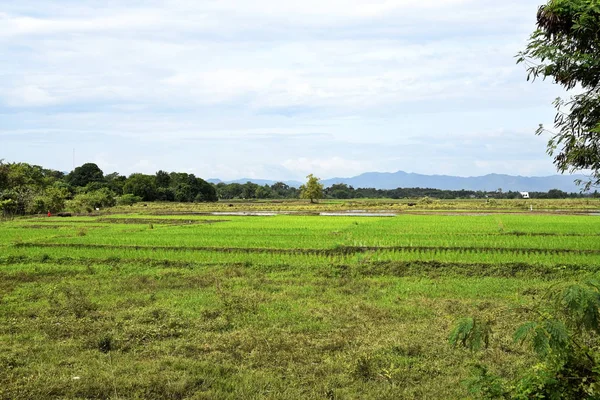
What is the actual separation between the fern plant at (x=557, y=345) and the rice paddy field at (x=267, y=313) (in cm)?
47

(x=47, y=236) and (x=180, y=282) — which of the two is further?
(x=47, y=236)

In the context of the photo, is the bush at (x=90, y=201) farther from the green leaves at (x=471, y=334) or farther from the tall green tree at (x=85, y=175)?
the green leaves at (x=471, y=334)

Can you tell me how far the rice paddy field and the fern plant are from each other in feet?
1.55

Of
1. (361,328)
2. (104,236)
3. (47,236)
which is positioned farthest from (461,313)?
(47,236)

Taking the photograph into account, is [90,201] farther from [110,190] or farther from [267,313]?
[267,313]

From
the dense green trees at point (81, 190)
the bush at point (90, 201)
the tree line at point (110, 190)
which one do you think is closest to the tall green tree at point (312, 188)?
the tree line at point (110, 190)

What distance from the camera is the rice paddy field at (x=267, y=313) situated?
5.88 meters

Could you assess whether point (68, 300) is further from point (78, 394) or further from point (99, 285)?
point (78, 394)

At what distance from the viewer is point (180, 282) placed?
12445mm

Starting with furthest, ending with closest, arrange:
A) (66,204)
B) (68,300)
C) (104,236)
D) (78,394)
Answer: (66,204) → (104,236) → (68,300) → (78,394)

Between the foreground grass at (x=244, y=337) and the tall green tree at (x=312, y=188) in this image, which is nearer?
the foreground grass at (x=244, y=337)

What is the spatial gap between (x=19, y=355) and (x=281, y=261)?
30.0ft

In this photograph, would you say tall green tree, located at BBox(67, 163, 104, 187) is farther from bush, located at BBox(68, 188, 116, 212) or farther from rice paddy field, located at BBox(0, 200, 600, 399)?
rice paddy field, located at BBox(0, 200, 600, 399)

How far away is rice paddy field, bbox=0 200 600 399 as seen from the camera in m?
5.88
